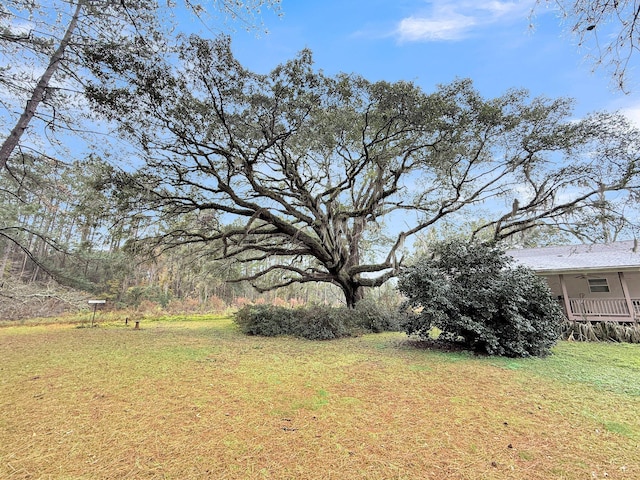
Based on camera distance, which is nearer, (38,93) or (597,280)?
(38,93)

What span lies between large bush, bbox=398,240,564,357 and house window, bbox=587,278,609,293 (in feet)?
22.4

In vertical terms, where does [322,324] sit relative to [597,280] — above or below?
below

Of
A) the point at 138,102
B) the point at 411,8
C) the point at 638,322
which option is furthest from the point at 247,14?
the point at 638,322

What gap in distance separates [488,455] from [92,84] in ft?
27.8

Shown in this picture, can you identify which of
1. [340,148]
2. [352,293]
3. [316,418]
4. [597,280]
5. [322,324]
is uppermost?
[340,148]

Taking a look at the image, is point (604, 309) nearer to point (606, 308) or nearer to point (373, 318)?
point (606, 308)

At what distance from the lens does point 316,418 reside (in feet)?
9.18

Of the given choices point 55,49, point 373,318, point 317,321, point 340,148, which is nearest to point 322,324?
point 317,321

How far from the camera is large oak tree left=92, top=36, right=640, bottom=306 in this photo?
22.6 ft

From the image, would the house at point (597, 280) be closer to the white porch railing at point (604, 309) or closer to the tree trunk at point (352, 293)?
the white porch railing at point (604, 309)

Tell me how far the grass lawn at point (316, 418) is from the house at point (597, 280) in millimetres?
5797

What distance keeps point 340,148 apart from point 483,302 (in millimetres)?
5858

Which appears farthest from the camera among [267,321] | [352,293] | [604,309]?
[352,293]

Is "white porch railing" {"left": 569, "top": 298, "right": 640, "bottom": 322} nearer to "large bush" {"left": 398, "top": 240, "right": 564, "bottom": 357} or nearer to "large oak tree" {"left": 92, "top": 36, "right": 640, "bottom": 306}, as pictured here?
"large oak tree" {"left": 92, "top": 36, "right": 640, "bottom": 306}
